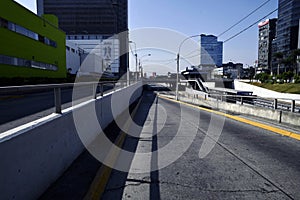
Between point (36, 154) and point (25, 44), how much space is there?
100.0 feet

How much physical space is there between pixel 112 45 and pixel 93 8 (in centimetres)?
2374

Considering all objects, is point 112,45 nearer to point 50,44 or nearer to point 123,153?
point 50,44

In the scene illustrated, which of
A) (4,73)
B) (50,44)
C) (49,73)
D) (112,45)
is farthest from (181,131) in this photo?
(112,45)

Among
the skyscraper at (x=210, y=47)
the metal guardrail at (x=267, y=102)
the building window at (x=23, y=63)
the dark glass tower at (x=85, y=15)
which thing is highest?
the dark glass tower at (x=85, y=15)

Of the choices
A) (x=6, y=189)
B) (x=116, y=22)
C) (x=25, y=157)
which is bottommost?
(x=6, y=189)

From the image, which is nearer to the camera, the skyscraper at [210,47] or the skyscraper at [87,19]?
the skyscraper at [210,47]

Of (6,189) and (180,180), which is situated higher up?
(6,189)

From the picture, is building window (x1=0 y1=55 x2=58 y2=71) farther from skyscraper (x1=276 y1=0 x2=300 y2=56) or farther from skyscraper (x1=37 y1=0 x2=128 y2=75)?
skyscraper (x1=276 y1=0 x2=300 y2=56)

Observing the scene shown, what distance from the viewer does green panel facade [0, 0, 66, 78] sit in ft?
82.2

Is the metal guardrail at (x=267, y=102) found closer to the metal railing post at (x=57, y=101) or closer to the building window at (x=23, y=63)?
the metal railing post at (x=57, y=101)

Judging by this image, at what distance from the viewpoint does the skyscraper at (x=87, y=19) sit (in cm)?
11581

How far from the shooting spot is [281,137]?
7.74 metres

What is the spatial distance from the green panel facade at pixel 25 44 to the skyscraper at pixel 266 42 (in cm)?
12785

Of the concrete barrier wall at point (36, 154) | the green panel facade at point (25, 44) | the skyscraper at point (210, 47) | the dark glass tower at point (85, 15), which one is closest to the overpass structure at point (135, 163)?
the concrete barrier wall at point (36, 154)
